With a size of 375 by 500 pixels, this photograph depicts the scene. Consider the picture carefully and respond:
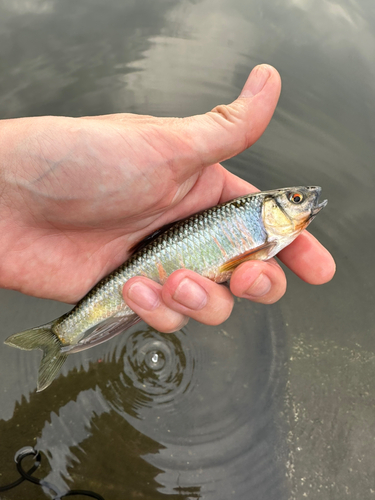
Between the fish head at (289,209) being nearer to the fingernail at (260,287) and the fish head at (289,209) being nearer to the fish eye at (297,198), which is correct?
the fish eye at (297,198)

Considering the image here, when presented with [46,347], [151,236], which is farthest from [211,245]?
[46,347]

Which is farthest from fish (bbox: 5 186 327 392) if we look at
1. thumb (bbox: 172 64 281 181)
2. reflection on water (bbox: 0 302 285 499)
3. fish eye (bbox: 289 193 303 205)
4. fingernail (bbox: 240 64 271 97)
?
reflection on water (bbox: 0 302 285 499)

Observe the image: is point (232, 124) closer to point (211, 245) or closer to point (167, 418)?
point (211, 245)

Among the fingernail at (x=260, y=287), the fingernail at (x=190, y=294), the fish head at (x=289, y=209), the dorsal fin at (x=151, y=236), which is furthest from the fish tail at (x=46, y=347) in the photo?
the fish head at (x=289, y=209)

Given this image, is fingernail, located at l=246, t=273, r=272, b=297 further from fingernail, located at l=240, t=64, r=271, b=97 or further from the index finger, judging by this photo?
fingernail, located at l=240, t=64, r=271, b=97

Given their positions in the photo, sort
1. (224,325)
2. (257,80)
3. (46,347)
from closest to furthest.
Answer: (257,80) → (46,347) → (224,325)
